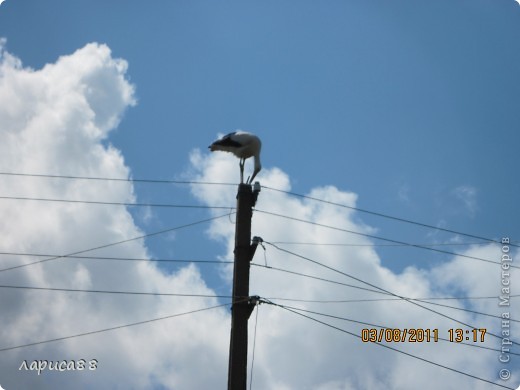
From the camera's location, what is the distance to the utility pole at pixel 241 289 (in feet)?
33.1

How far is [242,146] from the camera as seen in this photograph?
41.2ft

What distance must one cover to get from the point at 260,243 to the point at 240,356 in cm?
180

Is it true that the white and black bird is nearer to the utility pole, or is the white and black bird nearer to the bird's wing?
the bird's wing

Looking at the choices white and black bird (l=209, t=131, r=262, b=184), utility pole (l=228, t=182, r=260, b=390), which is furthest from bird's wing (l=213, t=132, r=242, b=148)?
utility pole (l=228, t=182, r=260, b=390)

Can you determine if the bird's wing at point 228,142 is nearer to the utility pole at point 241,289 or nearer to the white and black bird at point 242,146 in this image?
the white and black bird at point 242,146

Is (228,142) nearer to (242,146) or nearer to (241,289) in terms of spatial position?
(242,146)

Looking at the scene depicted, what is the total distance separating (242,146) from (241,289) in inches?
117

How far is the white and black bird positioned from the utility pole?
51.9 inches

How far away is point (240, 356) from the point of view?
1015 centimetres

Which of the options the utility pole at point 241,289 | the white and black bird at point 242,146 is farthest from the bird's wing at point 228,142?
the utility pole at point 241,289

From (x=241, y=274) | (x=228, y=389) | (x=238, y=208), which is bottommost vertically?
(x=228, y=389)

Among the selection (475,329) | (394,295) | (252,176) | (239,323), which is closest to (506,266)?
(475,329)

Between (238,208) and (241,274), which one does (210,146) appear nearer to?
(238,208)

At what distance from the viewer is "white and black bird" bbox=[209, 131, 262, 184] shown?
1257 centimetres
